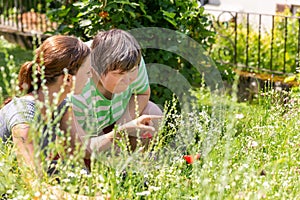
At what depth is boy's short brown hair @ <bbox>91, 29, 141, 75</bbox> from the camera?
324 centimetres

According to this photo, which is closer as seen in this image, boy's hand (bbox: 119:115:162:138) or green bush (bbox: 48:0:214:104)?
boy's hand (bbox: 119:115:162:138)

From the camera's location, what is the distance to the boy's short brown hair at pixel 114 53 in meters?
3.24

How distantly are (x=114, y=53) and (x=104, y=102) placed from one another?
460 millimetres

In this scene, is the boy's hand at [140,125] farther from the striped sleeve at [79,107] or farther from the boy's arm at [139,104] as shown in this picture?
the boy's arm at [139,104]

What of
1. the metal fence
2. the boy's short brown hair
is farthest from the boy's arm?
the metal fence

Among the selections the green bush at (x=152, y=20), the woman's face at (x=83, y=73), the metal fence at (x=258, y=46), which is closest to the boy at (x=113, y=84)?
the woman's face at (x=83, y=73)

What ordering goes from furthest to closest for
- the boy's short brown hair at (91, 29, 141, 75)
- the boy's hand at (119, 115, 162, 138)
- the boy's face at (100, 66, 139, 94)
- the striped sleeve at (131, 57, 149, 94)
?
the striped sleeve at (131, 57, 149, 94) → the boy's face at (100, 66, 139, 94) → the boy's short brown hair at (91, 29, 141, 75) → the boy's hand at (119, 115, 162, 138)

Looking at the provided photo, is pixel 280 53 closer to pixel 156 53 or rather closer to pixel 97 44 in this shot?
pixel 156 53

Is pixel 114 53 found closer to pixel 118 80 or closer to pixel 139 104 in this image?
pixel 118 80

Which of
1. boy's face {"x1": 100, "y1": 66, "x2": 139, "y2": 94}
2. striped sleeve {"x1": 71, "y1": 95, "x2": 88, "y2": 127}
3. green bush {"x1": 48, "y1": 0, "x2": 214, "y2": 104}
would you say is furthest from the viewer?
green bush {"x1": 48, "y1": 0, "x2": 214, "y2": 104}

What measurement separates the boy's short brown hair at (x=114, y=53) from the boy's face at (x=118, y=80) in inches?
1.4

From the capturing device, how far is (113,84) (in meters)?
3.46

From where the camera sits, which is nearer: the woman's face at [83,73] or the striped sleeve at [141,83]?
the woman's face at [83,73]

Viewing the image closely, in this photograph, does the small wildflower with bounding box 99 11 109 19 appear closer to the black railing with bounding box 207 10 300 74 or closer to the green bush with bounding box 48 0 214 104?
A: the green bush with bounding box 48 0 214 104
